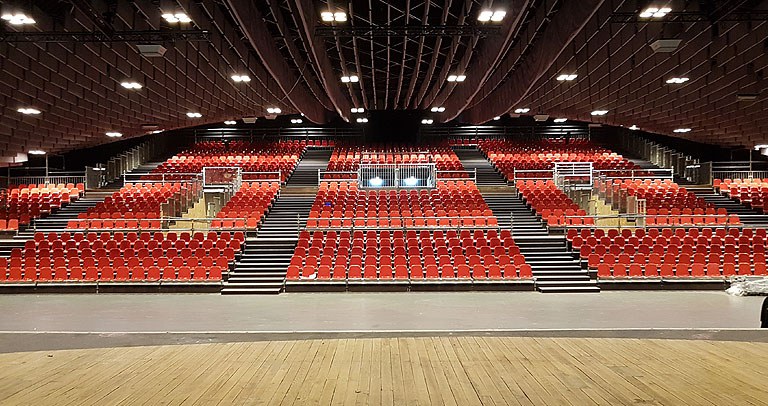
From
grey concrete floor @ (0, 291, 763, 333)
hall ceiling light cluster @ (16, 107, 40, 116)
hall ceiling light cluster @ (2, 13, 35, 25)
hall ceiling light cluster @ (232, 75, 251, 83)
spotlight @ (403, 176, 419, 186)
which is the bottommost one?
grey concrete floor @ (0, 291, 763, 333)

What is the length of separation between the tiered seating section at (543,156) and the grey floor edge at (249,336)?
1468cm

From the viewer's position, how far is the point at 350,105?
29.1 meters

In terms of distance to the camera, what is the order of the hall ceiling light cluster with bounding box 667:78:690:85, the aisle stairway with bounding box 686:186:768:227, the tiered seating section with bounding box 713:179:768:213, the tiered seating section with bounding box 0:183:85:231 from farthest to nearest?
the tiered seating section with bounding box 713:179:768:213, the aisle stairway with bounding box 686:186:768:227, the tiered seating section with bounding box 0:183:85:231, the hall ceiling light cluster with bounding box 667:78:690:85

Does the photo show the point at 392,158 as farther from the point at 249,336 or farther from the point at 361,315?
the point at 249,336

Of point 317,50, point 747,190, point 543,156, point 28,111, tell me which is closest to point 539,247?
point 317,50

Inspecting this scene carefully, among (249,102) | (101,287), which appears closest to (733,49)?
(101,287)

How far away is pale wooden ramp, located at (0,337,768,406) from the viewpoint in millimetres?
4641

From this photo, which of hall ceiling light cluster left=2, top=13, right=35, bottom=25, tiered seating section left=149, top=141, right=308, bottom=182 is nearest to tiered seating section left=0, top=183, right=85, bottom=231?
tiered seating section left=149, top=141, right=308, bottom=182

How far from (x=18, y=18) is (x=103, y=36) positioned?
1619 millimetres

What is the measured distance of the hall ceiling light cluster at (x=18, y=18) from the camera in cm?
883

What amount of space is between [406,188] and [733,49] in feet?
37.5

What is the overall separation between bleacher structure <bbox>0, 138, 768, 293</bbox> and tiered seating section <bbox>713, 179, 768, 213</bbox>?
0.20 ft

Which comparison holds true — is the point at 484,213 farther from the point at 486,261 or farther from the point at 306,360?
the point at 306,360

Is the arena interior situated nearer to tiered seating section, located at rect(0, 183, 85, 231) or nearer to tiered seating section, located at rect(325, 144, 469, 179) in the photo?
tiered seating section, located at rect(0, 183, 85, 231)
